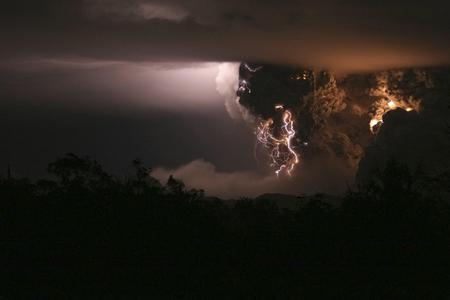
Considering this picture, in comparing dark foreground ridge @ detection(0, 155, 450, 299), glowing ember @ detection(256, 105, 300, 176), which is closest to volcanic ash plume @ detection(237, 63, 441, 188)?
glowing ember @ detection(256, 105, 300, 176)

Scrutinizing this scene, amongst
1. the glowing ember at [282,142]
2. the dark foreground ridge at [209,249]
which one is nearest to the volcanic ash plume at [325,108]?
the glowing ember at [282,142]

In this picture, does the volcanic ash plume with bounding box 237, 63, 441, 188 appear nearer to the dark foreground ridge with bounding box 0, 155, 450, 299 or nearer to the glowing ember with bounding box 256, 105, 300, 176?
the glowing ember with bounding box 256, 105, 300, 176

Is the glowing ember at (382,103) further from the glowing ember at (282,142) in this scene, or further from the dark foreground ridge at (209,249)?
the dark foreground ridge at (209,249)

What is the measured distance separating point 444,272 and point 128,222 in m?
12.0

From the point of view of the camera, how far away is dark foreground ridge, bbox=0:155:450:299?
25703 millimetres

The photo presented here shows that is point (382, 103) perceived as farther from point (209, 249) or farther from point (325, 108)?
point (209, 249)

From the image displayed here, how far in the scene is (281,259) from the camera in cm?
2964

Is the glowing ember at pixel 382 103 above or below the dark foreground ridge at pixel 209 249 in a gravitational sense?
above

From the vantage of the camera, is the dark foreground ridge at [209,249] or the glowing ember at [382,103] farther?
the glowing ember at [382,103]

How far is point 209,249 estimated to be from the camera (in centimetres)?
2986

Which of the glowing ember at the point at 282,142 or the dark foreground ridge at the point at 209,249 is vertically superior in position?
the glowing ember at the point at 282,142

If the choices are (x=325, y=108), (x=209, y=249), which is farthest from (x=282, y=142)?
(x=209, y=249)

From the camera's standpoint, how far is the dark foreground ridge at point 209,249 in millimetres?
25703

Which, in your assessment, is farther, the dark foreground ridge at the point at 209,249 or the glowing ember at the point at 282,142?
the glowing ember at the point at 282,142
